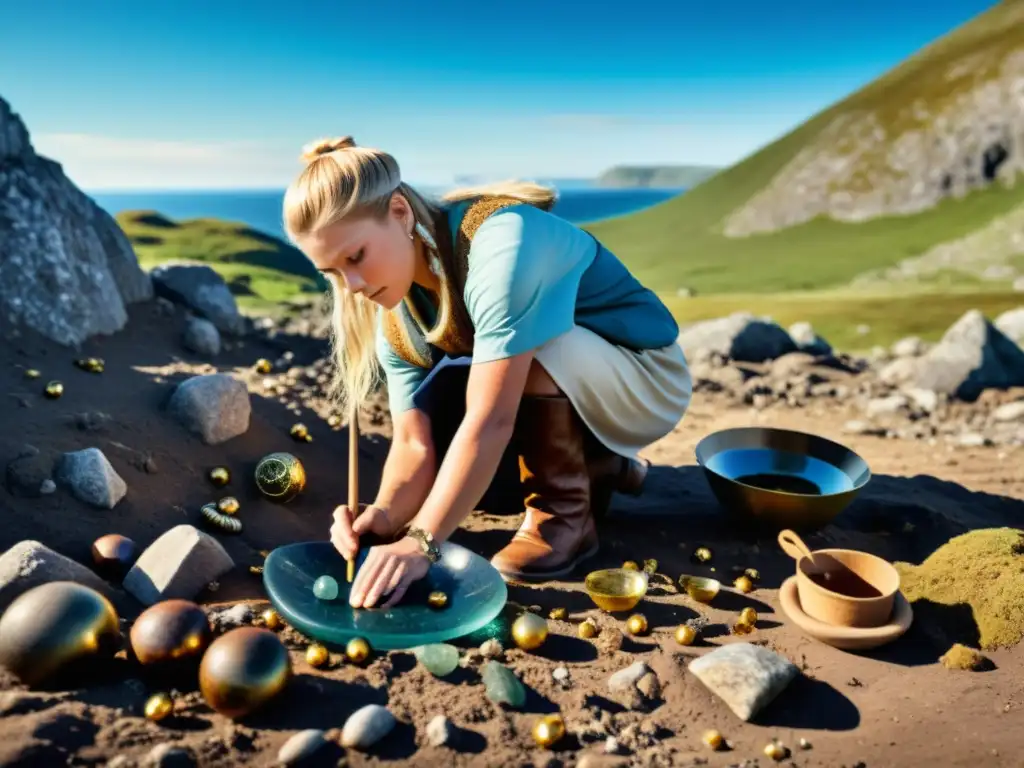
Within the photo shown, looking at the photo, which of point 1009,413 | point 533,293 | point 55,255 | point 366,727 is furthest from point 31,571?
point 1009,413

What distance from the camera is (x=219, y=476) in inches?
157

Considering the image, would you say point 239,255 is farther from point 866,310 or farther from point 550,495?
point 550,495

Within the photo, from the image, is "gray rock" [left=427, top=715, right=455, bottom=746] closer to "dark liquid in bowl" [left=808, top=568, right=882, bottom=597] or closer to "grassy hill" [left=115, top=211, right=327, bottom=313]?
"dark liquid in bowl" [left=808, top=568, right=882, bottom=597]

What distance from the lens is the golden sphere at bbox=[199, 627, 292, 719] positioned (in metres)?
2.34

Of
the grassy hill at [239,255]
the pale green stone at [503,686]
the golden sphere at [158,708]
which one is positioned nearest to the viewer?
the golden sphere at [158,708]

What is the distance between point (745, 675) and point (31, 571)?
2.40m

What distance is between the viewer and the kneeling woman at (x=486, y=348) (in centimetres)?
293

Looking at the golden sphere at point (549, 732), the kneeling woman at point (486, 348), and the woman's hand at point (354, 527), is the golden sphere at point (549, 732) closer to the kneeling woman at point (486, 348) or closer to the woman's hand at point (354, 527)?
the kneeling woman at point (486, 348)

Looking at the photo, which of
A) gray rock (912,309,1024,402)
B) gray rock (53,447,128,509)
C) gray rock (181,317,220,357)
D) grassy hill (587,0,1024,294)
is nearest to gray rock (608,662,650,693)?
gray rock (53,447,128,509)

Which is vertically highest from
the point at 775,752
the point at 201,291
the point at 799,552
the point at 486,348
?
the point at 486,348

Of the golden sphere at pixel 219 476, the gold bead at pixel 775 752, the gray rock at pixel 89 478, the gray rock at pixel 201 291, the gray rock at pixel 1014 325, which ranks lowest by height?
the gold bead at pixel 775 752

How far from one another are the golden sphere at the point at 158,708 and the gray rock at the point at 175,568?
0.74 m

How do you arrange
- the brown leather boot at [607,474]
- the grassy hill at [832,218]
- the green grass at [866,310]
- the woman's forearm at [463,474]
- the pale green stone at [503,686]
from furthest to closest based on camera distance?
1. the grassy hill at [832,218]
2. the green grass at [866,310]
3. the brown leather boot at [607,474]
4. the woman's forearm at [463,474]
5. the pale green stone at [503,686]

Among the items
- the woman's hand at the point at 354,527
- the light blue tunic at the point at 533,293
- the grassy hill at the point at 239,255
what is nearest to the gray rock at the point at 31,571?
the woman's hand at the point at 354,527
